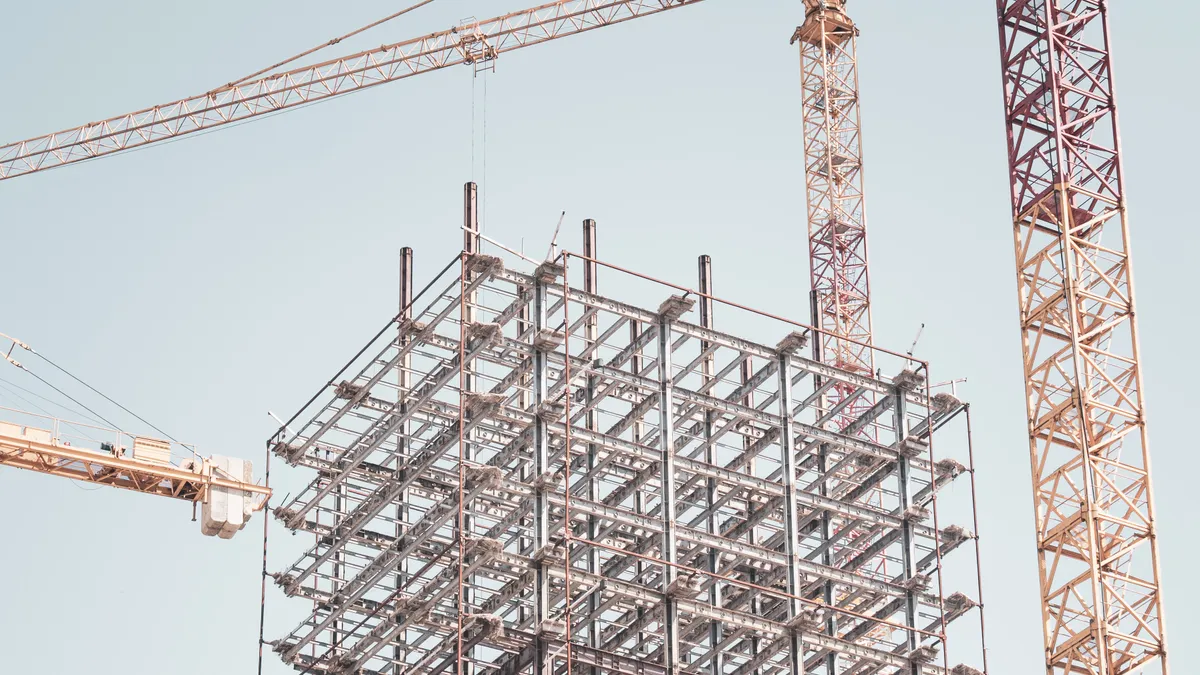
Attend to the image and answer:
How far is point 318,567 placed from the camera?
10106cm

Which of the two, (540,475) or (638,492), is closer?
(540,475)

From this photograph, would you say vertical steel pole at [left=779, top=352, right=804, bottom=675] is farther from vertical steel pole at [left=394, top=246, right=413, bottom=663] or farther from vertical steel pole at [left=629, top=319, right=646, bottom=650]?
vertical steel pole at [left=394, top=246, right=413, bottom=663]

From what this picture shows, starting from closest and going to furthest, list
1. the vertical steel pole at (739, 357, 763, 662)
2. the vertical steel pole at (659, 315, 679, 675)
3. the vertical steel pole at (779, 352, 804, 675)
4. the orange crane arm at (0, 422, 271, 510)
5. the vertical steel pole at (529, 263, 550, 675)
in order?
the vertical steel pole at (529, 263, 550, 675) < the vertical steel pole at (659, 315, 679, 675) < the vertical steel pole at (779, 352, 804, 675) < the vertical steel pole at (739, 357, 763, 662) < the orange crane arm at (0, 422, 271, 510)

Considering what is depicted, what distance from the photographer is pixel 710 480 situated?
331 ft

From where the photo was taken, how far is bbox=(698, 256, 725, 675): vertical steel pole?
310ft

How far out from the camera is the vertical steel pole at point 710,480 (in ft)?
310

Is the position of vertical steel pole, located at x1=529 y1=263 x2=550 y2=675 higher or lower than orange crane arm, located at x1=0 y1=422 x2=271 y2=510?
lower

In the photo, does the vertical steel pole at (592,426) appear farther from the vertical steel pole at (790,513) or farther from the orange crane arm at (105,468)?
the orange crane arm at (105,468)

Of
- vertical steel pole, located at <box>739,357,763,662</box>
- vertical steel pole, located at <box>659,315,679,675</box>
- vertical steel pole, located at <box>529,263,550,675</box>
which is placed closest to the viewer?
vertical steel pole, located at <box>529,263,550,675</box>

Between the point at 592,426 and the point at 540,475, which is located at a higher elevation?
the point at 592,426

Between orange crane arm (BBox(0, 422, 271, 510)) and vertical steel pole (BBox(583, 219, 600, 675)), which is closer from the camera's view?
vertical steel pole (BBox(583, 219, 600, 675))

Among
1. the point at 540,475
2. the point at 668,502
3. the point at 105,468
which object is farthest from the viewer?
the point at 105,468

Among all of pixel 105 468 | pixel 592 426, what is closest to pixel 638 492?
pixel 592 426

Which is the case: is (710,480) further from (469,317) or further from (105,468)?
(105,468)
